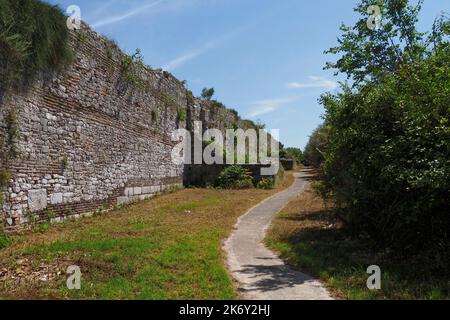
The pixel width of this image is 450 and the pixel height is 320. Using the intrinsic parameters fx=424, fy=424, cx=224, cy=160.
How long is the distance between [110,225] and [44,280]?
479 centimetres

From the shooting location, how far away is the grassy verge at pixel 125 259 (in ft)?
18.9

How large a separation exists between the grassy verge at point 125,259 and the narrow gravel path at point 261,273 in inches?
10.4

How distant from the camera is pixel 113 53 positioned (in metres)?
14.4

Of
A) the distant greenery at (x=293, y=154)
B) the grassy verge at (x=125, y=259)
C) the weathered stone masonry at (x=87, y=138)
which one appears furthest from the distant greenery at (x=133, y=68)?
the distant greenery at (x=293, y=154)

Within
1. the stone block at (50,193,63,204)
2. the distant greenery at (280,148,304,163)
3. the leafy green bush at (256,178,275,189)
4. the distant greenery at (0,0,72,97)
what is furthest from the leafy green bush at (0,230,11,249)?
the distant greenery at (280,148,304,163)

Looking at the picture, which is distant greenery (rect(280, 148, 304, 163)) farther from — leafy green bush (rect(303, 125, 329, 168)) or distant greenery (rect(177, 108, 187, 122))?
distant greenery (rect(177, 108, 187, 122))

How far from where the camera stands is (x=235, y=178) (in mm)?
21359

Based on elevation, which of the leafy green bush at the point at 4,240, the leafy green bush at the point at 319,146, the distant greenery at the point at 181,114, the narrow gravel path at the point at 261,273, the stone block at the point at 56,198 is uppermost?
the distant greenery at the point at 181,114

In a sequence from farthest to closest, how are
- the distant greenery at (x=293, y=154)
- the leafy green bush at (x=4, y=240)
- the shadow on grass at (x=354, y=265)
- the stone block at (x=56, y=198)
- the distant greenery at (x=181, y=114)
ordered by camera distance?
the distant greenery at (x=293, y=154) → the distant greenery at (x=181, y=114) → the stone block at (x=56, y=198) → the leafy green bush at (x=4, y=240) → the shadow on grass at (x=354, y=265)

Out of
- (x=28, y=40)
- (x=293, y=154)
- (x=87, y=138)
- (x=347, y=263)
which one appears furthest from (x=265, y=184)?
(x=293, y=154)

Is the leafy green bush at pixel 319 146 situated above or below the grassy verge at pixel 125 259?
above

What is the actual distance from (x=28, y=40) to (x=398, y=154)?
26.5 ft

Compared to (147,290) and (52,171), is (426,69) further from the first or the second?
(52,171)

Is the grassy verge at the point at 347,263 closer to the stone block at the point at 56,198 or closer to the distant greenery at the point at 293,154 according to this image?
the stone block at the point at 56,198
